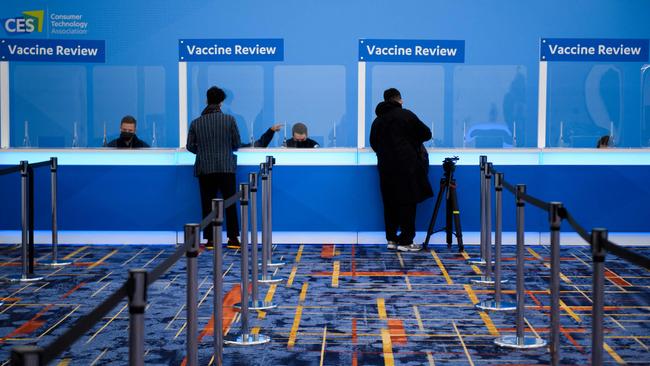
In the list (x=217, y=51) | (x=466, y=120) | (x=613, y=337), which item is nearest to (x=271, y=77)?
(x=217, y=51)

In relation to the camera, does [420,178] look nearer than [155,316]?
No

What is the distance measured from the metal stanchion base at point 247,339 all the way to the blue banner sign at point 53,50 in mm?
6227

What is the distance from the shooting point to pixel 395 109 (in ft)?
29.0

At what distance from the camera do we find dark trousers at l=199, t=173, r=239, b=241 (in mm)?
8836

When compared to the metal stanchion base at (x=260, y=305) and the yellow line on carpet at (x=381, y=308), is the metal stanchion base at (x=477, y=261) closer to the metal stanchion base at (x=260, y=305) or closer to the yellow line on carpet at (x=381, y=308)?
the yellow line on carpet at (x=381, y=308)

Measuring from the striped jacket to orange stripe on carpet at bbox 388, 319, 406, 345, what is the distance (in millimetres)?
3370

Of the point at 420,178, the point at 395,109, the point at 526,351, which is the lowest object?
the point at 526,351

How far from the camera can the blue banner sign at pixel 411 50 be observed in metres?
10.5

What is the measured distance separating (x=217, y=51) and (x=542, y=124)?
3.43 m

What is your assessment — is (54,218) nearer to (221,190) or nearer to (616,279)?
(221,190)

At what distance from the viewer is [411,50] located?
10875 millimetres

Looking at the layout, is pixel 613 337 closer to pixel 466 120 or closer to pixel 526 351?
pixel 526 351

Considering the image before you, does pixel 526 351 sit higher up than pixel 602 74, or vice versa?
pixel 602 74

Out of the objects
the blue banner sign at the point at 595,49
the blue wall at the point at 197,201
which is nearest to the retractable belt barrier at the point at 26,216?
the blue wall at the point at 197,201
